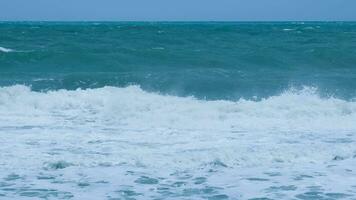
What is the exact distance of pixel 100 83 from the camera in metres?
18.4

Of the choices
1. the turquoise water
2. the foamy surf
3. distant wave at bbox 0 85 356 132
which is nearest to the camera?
the foamy surf

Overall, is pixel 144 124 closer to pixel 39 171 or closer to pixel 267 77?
pixel 39 171

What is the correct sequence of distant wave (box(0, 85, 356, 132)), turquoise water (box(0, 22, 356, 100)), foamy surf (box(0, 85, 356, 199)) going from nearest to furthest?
foamy surf (box(0, 85, 356, 199)) < distant wave (box(0, 85, 356, 132)) < turquoise water (box(0, 22, 356, 100))

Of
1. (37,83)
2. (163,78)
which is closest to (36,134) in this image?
(37,83)

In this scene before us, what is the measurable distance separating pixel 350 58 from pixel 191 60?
330 inches

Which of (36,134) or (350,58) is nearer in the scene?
(36,134)

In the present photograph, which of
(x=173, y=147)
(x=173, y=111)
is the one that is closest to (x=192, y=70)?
(x=173, y=111)

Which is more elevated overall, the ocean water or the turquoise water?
the turquoise water

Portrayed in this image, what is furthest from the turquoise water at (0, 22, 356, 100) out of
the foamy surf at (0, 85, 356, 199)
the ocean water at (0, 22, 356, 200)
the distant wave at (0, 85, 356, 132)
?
the foamy surf at (0, 85, 356, 199)

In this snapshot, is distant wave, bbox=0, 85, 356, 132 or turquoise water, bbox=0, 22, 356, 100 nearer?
distant wave, bbox=0, 85, 356, 132

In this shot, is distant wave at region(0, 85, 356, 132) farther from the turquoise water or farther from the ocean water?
the turquoise water

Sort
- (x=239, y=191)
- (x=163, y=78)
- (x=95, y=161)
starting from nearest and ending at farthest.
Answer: (x=239, y=191), (x=95, y=161), (x=163, y=78)

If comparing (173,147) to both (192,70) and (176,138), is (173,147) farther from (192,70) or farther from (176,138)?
(192,70)

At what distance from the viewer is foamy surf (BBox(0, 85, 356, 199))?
6.99 m
